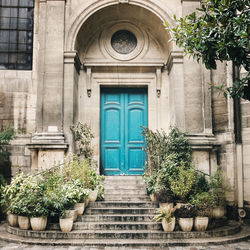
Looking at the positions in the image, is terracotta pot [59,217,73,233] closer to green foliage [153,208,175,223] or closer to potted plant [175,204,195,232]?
green foliage [153,208,175,223]

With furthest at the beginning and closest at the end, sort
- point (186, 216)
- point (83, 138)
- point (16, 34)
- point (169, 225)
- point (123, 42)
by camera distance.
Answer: point (123, 42)
point (16, 34)
point (83, 138)
point (186, 216)
point (169, 225)

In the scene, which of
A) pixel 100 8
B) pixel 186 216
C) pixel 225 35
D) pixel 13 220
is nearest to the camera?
pixel 225 35

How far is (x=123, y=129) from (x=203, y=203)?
12.5ft

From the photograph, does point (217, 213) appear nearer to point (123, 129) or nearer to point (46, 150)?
point (123, 129)

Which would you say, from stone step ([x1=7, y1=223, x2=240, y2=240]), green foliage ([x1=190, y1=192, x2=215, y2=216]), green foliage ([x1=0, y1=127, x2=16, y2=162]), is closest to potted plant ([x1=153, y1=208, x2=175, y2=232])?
stone step ([x1=7, y1=223, x2=240, y2=240])

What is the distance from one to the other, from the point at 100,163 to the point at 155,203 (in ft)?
8.90

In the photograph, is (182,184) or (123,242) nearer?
(123,242)

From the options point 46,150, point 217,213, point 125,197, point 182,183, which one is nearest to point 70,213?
point 125,197

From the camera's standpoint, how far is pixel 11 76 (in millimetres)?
8812

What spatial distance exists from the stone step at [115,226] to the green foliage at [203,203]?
0.85 m

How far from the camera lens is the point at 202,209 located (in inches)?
250

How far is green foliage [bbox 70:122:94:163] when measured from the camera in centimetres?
832

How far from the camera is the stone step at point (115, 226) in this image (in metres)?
6.30

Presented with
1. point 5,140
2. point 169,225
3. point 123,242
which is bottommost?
point 123,242
